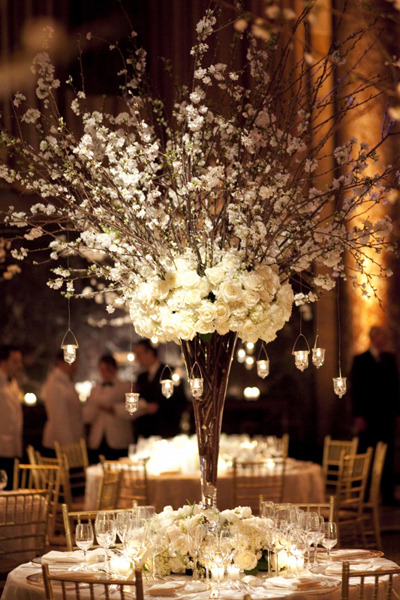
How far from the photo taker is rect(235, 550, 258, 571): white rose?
3.56 m

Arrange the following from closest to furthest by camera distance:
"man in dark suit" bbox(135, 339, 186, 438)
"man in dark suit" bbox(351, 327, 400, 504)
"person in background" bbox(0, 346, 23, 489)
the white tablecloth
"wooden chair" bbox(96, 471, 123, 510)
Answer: the white tablecloth < "wooden chair" bbox(96, 471, 123, 510) < "person in background" bbox(0, 346, 23, 489) < "man in dark suit" bbox(135, 339, 186, 438) < "man in dark suit" bbox(351, 327, 400, 504)

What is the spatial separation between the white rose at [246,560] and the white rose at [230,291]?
3.18ft

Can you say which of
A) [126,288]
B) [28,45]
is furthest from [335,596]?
[28,45]

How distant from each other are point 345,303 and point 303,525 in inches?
269

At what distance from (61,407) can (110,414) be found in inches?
23.3

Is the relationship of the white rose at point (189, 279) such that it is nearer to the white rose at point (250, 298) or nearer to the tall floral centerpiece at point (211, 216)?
the tall floral centerpiece at point (211, 216)

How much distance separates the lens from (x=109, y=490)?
6184 mm

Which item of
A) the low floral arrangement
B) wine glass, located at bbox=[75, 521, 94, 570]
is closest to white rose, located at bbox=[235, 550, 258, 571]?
the low floral arrangement

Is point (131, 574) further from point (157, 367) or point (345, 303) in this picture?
point (345, 303)

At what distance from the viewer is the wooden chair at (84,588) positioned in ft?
10.1

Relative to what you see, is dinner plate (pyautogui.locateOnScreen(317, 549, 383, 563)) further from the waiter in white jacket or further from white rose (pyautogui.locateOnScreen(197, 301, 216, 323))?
the waiter in white jacket

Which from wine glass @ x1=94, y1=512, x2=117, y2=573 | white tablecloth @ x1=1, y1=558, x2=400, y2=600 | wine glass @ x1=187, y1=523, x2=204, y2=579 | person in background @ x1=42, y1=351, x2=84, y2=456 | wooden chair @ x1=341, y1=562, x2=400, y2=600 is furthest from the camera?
person in background @ x1=42, y1=351, x2=84, y2=456

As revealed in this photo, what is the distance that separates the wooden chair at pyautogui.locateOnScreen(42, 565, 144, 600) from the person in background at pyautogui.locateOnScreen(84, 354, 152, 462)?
493 cm

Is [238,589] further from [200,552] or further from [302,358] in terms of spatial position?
[302,358]
